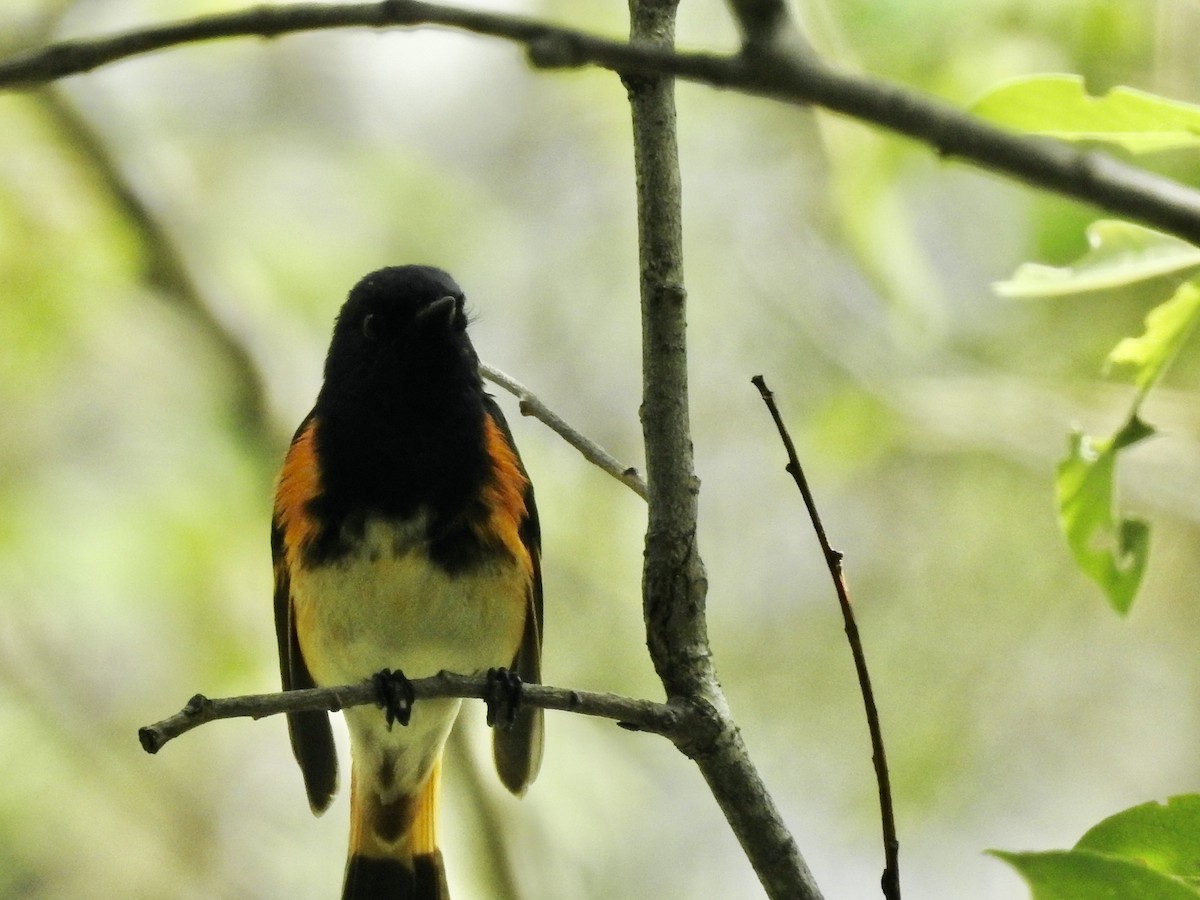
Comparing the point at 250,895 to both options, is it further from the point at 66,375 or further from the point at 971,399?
the point at 971,399

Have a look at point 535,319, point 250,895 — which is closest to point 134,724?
point 250,895

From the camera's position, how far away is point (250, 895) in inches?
238

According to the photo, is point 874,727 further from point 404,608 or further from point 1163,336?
point 404,608

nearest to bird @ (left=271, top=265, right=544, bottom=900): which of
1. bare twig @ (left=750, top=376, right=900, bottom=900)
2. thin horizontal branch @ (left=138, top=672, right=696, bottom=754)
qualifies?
thin horizontal branch @ (left=138, top=672, right=696, bottom=754)

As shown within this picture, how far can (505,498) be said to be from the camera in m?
3.43

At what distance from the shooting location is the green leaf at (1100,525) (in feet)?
6.23

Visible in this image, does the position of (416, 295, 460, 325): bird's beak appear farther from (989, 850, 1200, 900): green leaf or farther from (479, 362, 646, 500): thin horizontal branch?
(989, 850, 1200, 900): green leaf

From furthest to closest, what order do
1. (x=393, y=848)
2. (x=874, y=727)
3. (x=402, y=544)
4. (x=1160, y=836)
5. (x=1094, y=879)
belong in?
(x=393, y=848) → (x=402, y=544) → (x=874, y=727) → (x=1160, y=836) → (x=1094, y=879)

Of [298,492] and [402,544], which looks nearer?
[402,544]

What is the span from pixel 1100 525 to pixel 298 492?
212 cm

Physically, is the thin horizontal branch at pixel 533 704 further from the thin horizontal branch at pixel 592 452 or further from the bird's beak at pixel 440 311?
the bird's beak at pixel 440 311

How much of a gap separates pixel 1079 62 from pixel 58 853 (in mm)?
5401

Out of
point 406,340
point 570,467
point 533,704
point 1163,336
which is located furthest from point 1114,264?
point 570,467

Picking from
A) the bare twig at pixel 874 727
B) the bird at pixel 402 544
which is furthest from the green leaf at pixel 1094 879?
the bird at pixel 402 544
